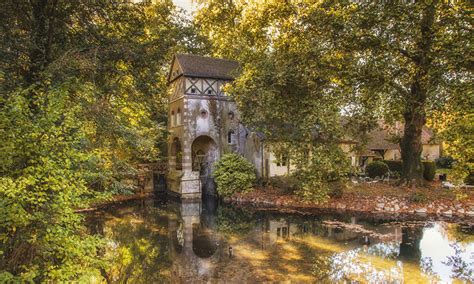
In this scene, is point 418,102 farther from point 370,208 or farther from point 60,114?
point 60,114

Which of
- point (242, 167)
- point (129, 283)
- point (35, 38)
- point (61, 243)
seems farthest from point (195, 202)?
point (61, 243)

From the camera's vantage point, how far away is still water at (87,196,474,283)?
955 cm

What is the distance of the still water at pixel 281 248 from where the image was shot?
9.55 m

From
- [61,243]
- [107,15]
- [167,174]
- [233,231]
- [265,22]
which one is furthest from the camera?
[167,174]

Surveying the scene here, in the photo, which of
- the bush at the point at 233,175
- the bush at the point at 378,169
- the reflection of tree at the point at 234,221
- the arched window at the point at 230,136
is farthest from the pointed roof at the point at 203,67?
the bush at the point at 378,169

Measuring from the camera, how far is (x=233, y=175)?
2353cm

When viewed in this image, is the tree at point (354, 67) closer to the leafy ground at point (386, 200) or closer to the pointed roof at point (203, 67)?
the leafy ground at point (386, 200)

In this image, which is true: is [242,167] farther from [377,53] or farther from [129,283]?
[129,283]

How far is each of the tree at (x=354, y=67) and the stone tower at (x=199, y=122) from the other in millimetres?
6501

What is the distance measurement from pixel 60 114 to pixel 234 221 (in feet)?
41.7

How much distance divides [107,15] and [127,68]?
1782mm

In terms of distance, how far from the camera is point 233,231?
602 inches

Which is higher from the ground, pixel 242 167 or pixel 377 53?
pixel 377 53

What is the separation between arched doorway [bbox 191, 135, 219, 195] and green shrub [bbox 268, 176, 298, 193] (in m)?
5.75
